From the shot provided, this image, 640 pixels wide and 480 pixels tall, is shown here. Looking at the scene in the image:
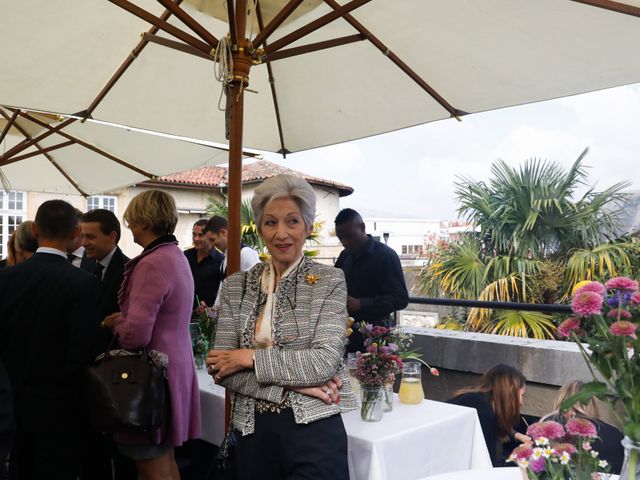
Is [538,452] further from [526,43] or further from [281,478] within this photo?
[526,43]

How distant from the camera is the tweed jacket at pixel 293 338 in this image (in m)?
1.69

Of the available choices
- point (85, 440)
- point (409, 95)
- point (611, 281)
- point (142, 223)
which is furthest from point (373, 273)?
point (611, 281)

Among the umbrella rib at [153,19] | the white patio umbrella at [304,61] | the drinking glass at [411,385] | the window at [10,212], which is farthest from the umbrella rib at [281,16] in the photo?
the window at [10,212]

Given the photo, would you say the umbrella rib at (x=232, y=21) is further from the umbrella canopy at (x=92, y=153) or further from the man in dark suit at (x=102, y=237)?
the umbrella canopy at (x=92, y=153)

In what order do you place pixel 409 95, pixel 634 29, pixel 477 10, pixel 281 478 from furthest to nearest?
pixel 409 95 → pixel 477 10 → pixel 634 29 → pixel 281 478

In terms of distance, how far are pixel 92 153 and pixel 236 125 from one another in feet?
11.8

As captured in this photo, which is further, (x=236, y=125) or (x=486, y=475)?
(x=236, y=125)

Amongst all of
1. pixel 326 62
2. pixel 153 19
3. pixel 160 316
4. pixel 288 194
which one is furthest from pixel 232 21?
pixel 160 316

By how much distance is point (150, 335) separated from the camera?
2.50 meters

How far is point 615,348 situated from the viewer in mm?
1085

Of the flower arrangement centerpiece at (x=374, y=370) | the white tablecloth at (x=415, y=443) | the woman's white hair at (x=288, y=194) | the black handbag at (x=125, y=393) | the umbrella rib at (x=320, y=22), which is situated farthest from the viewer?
the umbrella rib at (x=320, y=22)

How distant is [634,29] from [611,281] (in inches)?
69.9

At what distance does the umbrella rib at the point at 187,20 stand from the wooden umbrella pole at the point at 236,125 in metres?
0.15

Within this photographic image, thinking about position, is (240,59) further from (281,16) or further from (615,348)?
(615,348)
